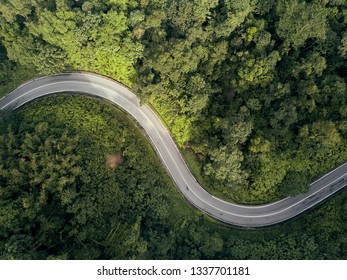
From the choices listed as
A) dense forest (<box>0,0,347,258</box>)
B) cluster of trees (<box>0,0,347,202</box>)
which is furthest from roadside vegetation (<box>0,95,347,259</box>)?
cluster of trees (<box>0,0,347,202</box>)

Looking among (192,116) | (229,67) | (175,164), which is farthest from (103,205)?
(229,67)

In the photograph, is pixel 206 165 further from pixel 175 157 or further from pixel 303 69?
pixel 303 69

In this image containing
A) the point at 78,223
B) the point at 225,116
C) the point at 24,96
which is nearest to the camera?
the point at 78,223

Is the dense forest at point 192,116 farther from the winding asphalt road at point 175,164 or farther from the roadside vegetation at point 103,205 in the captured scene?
the winding asphalt road at point 175,164

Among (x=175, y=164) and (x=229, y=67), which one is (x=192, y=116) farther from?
(x=229, y=67)

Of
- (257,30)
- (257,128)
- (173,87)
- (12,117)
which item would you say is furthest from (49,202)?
(257,30)

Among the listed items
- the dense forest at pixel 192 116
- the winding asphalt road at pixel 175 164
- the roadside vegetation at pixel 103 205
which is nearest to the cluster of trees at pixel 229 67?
the dense forest at pixel 192 116

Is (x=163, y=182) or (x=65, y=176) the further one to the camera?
(x=163, y=182)
